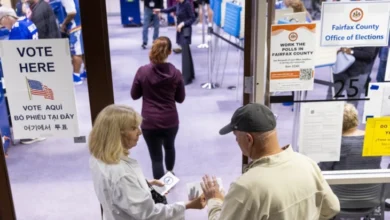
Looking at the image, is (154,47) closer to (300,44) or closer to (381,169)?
A: (300,44)

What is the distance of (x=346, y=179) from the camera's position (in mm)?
2924

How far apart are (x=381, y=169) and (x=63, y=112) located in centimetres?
206

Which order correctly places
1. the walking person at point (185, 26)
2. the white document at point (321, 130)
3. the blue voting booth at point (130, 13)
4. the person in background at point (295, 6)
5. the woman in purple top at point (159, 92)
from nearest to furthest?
the white document at point (321, 130)
the person in background at point (295, 6)
the woman in purple top at point (159, 92)
the walking person at point (185, 26)
the blue voting booth at point (130, 13)

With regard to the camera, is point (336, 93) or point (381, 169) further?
point (381, 169)

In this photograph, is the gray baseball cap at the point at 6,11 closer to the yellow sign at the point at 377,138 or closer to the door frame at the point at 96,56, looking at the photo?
the door frame at the point at 96,56

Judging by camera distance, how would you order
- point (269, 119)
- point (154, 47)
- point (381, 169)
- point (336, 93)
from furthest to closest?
point (154, 47), point (381, 169), point (336, 93), point (269, 119)

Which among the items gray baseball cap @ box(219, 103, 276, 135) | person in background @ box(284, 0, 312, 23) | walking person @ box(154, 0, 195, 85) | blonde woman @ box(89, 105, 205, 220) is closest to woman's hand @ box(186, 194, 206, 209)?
blonde woman @ box(89, 105, 205, 220)

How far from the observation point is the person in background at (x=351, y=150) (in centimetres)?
283

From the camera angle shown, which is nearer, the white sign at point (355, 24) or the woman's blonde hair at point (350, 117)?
the white sign at point (355, 24)

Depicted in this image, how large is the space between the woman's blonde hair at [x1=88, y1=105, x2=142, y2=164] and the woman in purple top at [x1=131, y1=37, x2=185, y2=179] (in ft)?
4.80

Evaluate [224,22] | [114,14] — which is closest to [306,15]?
[224,22]

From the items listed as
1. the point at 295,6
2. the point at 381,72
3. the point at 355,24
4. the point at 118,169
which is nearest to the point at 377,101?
the point at 381,72

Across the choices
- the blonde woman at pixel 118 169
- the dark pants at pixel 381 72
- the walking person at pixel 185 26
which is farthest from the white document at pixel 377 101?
the walking person at pixel 185 26

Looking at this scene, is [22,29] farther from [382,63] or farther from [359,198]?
[359,198]
